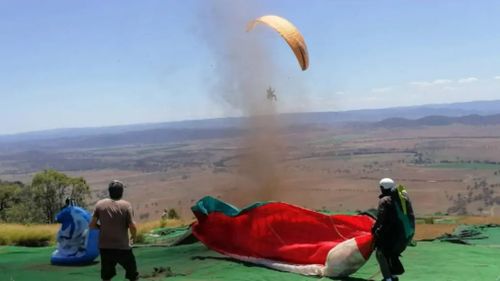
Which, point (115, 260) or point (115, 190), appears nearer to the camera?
point (115, 190)

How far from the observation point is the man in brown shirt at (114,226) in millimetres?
6973

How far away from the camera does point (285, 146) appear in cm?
2738

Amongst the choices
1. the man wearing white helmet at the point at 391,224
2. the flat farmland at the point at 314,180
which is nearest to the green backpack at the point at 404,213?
the man wearing white helmet at the point at 391,224

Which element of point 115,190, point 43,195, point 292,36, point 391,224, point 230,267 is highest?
point 292,36

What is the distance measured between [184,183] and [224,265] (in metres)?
135

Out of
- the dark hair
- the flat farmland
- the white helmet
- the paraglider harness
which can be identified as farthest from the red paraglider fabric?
the flat farmland

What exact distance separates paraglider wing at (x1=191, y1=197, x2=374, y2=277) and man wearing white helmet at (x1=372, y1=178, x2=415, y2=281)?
736 mm

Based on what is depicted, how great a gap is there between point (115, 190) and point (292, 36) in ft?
27.5

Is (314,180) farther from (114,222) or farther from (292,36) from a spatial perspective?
(114,222)

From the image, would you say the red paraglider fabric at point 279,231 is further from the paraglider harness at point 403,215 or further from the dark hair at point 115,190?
the dark hair at point 115,190

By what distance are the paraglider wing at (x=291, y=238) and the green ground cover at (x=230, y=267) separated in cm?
25

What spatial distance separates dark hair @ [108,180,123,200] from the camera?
6957 millimetres

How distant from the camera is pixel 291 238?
1024 centimetres

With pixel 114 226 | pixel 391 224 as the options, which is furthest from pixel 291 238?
pixel 114 226
